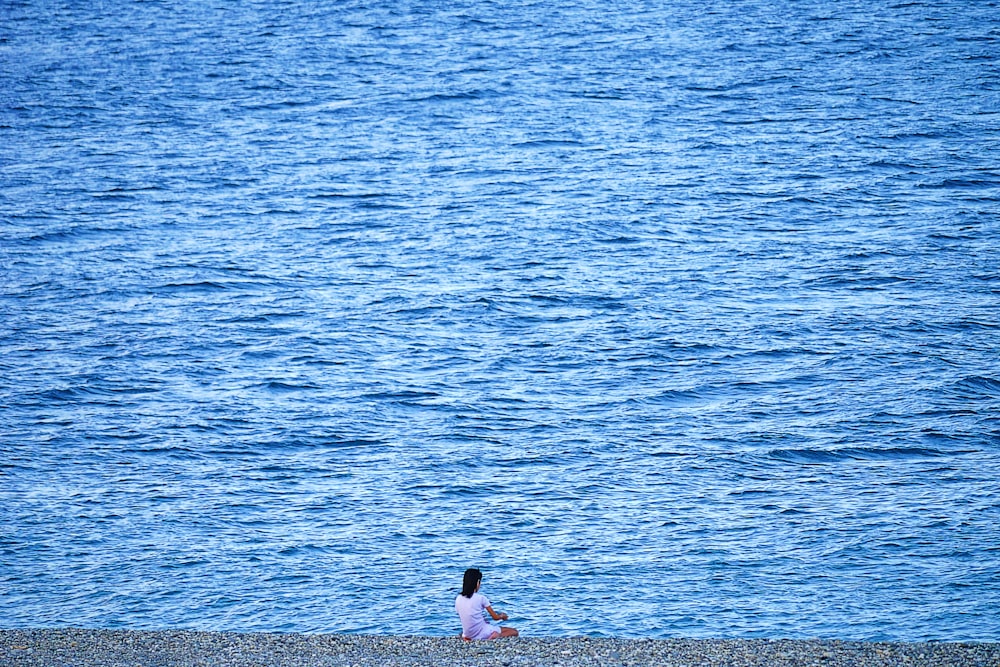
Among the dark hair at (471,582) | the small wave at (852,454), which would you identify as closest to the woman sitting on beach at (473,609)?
the dark hair at (471,582)

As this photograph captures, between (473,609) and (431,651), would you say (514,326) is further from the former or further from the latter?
(431,651)

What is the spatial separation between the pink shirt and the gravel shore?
16 cm

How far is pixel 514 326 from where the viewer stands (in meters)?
31.9

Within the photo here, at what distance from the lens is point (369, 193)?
43.4 meters

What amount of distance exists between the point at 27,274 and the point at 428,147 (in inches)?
672

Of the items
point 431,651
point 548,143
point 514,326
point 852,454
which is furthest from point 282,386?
point 548,143

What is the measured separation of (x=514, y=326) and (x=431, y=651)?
711 inches

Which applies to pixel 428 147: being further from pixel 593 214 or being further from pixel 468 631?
pixel 468 631

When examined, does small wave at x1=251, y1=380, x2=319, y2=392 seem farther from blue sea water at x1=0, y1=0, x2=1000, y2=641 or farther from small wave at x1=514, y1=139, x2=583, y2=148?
small wave at x1=514, y1=139, x2=583, y2=148

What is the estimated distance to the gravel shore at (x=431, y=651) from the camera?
1341 centimetres

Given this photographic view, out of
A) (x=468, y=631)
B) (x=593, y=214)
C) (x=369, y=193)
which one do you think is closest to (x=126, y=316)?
(x=369, y=193)

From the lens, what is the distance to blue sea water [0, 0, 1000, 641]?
64.0ft

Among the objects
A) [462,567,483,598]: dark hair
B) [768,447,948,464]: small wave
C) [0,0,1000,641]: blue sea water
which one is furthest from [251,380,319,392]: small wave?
[462,567,483,598]: dark hair

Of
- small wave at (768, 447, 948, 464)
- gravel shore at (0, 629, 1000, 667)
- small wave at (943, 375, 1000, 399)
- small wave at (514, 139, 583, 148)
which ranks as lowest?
small wave at (943, 375, 1000, 399)
